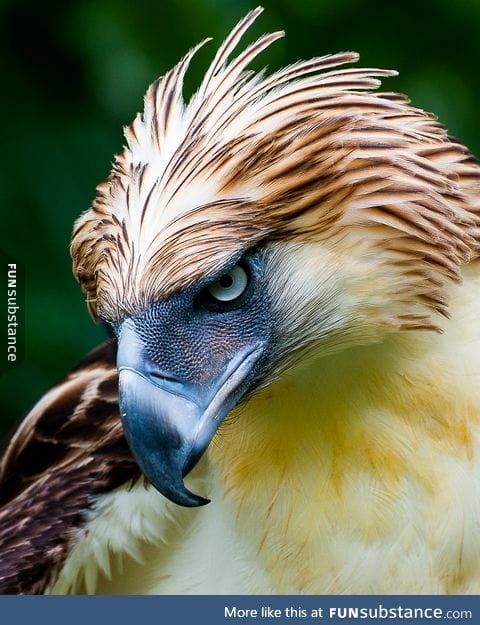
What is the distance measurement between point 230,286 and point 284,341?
0.15 meters

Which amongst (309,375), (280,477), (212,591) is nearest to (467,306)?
(309,375)

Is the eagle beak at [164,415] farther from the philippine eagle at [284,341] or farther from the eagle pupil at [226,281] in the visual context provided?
the eagle pupil at [226,281]

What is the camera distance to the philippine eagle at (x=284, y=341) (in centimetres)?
165

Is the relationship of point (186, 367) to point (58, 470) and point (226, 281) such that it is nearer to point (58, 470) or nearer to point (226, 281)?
point (226, 281)

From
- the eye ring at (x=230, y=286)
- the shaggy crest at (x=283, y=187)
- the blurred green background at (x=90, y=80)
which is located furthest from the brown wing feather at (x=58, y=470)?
the blurred green background at (x=90, y=80)

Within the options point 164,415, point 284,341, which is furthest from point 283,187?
point 164,415

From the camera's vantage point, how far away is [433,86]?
Answer: 3.03 meters

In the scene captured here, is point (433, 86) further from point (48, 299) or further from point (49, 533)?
point (49, 533)

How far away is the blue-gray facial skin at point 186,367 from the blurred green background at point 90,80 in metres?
1.18

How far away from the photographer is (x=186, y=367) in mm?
1642

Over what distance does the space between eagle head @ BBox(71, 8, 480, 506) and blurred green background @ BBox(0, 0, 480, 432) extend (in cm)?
98

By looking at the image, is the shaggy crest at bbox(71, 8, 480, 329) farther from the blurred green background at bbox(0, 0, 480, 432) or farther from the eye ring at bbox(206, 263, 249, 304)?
the blurred green background at bbox(0, 0, 480, 432)

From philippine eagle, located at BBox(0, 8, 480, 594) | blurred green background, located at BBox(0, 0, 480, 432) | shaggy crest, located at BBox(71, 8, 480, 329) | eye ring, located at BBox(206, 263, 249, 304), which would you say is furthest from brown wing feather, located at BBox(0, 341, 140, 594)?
blurred green background, located at BBox(0, 0, 480, 432)

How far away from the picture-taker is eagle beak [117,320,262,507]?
159 centimetres
